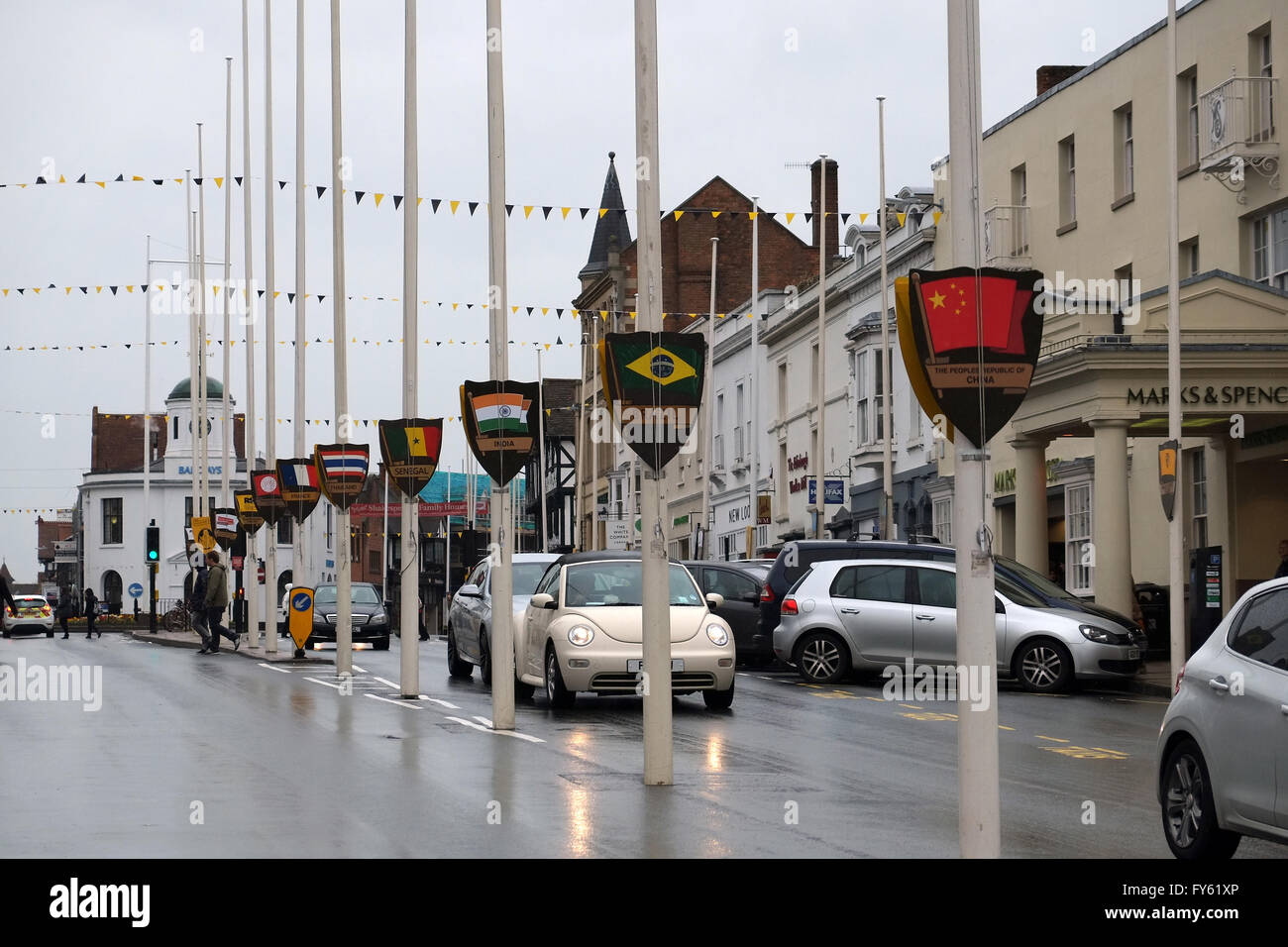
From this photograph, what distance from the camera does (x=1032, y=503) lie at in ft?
102

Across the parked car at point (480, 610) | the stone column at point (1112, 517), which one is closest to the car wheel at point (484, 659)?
the parked car at point (480, 610)

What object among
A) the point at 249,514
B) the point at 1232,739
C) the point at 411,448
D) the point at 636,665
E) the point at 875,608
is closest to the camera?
the point at 1232,739

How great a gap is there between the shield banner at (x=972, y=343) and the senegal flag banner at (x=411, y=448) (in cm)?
1460

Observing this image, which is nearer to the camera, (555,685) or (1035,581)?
(555,685)

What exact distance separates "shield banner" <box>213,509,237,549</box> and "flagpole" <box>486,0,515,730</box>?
94.2 ft

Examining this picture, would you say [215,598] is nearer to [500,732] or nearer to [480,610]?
[480,610]

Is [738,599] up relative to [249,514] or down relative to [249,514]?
down

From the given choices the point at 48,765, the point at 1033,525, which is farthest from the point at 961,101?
the point at 1033,525

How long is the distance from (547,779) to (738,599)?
16.0 meters

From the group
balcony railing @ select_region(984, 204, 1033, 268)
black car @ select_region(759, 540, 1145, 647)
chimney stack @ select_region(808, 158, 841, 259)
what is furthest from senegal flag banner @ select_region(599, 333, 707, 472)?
chimney stack @ select_region(808, 158, 841, 259)

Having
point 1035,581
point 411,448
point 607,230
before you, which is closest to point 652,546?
point 411,448

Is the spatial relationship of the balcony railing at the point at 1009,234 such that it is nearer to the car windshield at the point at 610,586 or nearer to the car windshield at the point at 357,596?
the car windshield at the point at 357,596
